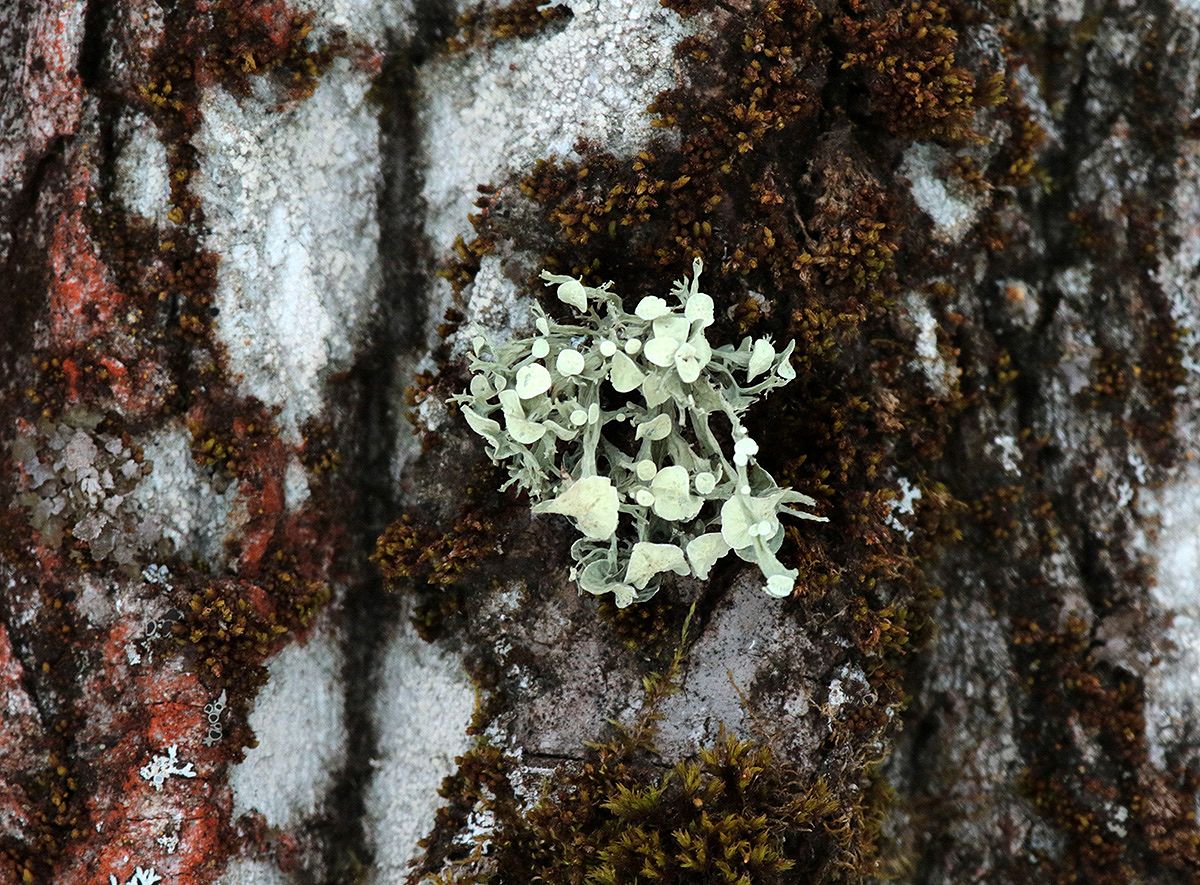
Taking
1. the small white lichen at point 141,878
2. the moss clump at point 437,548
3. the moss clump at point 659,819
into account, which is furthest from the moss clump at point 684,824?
the small white lichen at point 141,878

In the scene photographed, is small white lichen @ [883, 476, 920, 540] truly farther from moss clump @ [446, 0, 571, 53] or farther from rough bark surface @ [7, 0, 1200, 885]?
moss clump @ [446, 0, 571, 53]

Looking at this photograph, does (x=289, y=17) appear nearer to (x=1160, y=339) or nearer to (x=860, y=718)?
(x=860, y=718)

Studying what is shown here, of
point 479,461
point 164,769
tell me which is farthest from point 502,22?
point 164,769

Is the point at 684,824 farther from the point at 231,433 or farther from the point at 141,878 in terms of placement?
the point at 231,433

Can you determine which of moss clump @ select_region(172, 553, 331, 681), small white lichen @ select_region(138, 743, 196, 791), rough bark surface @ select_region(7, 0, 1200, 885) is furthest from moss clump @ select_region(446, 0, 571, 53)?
small white lichen @ select_region(138, 743, 196, 791)

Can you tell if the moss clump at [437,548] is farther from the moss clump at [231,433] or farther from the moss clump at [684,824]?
the moss clump at [684,824]
